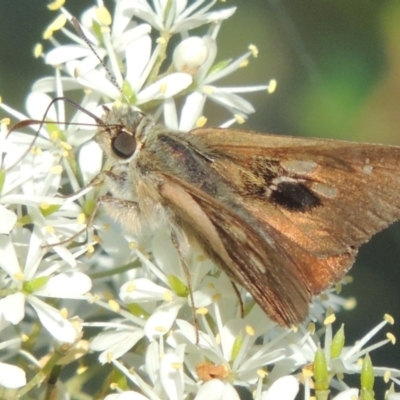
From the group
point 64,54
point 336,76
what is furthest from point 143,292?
point 336,76

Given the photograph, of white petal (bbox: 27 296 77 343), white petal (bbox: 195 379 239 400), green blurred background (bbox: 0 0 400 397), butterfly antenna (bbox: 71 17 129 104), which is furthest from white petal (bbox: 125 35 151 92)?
green blurred background (bbox: 0 0 400 397)

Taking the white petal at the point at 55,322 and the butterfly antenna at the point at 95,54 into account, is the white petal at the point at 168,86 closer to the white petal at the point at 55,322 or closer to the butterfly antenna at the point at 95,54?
the butterfly antenna at the point at 95,54

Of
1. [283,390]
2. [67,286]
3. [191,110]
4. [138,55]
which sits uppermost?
[138,55]

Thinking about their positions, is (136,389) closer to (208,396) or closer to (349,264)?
(208,396)

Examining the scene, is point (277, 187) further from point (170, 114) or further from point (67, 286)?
point (67, 286)

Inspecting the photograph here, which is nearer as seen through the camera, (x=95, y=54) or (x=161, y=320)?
(x=161, y=320)

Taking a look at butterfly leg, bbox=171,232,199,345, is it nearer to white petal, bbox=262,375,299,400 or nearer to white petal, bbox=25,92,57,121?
white petal, bbox=262,375,299,400

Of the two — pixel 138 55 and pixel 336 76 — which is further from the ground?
pixel 138 55
